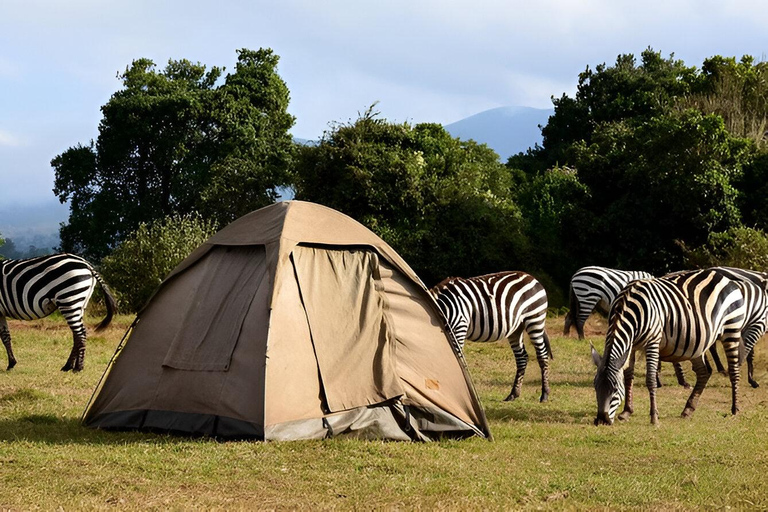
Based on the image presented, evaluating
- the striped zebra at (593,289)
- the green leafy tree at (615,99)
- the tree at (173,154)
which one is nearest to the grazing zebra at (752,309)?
the striped zebra at (593,289)

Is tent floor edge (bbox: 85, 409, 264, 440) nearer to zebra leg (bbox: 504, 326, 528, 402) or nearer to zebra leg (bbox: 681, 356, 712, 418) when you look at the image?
zebra leg (bbox: 504, 326, 528, 402)

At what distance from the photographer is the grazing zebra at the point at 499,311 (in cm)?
1272

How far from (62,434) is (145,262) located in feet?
53.2

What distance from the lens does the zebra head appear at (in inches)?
→ 418

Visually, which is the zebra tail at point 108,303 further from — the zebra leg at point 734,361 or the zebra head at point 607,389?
the zebra leg at point 734,361

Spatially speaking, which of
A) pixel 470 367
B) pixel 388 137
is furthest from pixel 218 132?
pixel 470 367

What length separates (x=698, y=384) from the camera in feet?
38.8

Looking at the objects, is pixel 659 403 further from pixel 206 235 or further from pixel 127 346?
pixel 206 235

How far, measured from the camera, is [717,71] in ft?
117

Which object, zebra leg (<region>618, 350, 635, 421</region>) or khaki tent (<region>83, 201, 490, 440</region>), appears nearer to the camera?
khaki tent (<region>83, 201, 490, 440</region>)

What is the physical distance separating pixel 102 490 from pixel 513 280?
26.3 ft

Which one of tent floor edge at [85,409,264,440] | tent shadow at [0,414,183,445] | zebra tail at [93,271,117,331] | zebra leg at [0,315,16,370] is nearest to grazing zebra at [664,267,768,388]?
tent floor edge at [85,409,264,440]

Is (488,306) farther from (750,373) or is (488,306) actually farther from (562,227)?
(562,227)

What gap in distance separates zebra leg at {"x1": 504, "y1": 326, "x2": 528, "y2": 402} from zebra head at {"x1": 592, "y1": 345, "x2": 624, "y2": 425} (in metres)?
2.21
